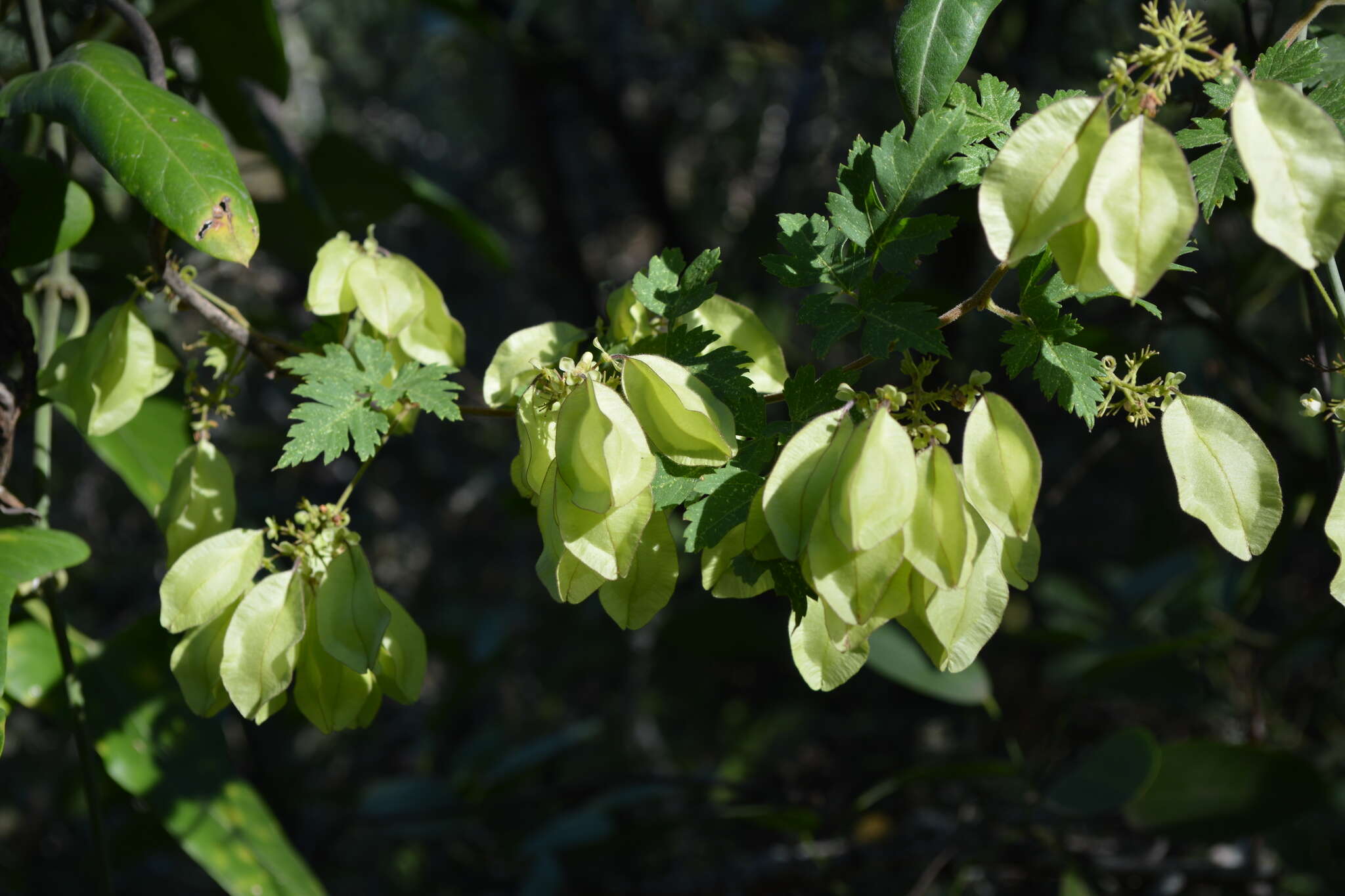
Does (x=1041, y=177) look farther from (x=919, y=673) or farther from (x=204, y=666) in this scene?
(x=919, y=673)

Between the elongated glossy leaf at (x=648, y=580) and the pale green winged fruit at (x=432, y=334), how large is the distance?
0.27m

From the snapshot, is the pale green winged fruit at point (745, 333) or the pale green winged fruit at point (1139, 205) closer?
the pale green winged fruit at point (1139, 205)

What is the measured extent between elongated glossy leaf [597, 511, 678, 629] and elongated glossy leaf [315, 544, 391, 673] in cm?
17

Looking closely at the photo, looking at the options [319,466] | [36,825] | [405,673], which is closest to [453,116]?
[319,466]

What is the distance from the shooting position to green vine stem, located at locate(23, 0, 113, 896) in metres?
0.89

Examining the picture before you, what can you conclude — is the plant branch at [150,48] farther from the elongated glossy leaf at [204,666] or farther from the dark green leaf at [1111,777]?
the dark green leaf at [1111,777]

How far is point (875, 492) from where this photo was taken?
521 mm

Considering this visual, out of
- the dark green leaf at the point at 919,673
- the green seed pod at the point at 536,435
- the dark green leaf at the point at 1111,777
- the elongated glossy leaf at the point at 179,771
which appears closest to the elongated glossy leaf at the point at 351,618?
the green seed pod at the point at 536,435

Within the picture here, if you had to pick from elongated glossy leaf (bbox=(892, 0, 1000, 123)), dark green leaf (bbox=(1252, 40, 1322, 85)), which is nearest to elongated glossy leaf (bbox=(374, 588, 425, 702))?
elongated glossy leaf (bbox=(892, 0, 1000, 123))

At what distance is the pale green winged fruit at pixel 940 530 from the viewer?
541 mm

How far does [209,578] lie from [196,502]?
0.37ft

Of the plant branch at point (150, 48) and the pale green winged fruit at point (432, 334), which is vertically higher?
the plant branch at point (150, 48)

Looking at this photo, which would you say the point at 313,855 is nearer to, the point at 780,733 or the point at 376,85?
the point at 780,733

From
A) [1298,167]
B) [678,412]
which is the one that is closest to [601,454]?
[678,412]
